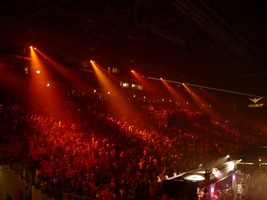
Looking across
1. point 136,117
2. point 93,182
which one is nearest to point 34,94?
point 136,117

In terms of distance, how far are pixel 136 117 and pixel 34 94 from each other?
216 inches

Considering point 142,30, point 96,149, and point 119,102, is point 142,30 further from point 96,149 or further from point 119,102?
point 119,102

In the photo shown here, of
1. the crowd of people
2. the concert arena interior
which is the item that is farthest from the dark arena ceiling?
the crowd of people

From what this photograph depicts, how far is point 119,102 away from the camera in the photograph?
19.3 meters

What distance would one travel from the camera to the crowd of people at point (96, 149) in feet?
27.9

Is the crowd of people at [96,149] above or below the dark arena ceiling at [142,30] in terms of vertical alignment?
below

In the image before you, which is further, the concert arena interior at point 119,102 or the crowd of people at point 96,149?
the concert arena interior at point 119,102

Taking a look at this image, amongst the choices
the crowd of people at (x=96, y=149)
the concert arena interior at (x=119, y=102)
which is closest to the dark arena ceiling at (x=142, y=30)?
the concert arena interior at (x=119, y=102)

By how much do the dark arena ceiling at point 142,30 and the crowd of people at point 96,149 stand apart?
2.98 meters

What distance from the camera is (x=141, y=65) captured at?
57.1ft

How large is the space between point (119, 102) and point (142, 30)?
758cm

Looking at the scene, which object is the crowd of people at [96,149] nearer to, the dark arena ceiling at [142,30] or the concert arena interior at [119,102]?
the concert arena interior at [119,102]

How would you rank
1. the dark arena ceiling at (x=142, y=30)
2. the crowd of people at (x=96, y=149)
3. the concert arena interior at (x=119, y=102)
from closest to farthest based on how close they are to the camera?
the crowd of people at (x=96, y=149), the concert arena interior at (x=119, y=102), the dark arena ceiling at (x=142, y=30)

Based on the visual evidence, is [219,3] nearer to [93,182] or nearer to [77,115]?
[93,182]
